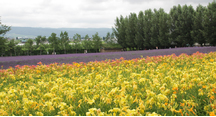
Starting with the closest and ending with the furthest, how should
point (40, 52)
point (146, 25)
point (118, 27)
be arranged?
point (146, 25)
point (40, 52)
point (118, 27)

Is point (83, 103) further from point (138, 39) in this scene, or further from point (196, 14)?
point (138, 39)

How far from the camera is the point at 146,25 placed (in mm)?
48250

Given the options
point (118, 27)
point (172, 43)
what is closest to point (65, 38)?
point (118, 27)

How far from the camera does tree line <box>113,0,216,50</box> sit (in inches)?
1410

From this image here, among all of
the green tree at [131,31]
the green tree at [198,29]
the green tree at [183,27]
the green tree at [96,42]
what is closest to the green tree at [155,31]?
the green tree at [183,27]

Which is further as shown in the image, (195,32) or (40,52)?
(40,52)

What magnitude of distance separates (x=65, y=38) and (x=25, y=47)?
1271 centimetres

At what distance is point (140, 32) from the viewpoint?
166ft

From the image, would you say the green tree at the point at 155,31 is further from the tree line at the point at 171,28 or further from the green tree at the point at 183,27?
the green tree at the point at 183,27

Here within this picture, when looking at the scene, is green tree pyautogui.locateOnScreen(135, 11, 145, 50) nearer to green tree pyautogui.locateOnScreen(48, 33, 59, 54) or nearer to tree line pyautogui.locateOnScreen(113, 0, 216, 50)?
tree line pyautogui.locateOnScreen(113, 0, 216, 50)

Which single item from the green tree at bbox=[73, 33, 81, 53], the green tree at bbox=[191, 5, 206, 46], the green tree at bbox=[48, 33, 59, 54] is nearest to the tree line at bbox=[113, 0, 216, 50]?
the green tree at bbox=[191, 5, 206, 46]

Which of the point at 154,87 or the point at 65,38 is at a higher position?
the point at 65,38

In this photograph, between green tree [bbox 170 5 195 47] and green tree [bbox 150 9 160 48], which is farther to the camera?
green tree [bbox 150 9 160 48]

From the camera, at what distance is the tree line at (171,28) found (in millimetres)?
35812
